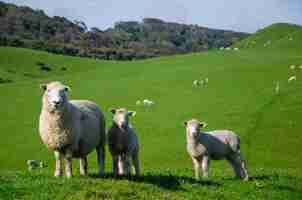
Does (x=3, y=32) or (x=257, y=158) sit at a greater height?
(x=3, y=32)

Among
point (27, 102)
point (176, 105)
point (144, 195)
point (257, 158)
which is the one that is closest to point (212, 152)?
point (144, 195)

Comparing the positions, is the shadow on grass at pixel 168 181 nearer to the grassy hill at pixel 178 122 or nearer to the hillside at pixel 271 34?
the grassy hill at pixel 178 122

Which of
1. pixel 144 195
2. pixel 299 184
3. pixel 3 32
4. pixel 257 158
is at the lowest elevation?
pixel 257 158

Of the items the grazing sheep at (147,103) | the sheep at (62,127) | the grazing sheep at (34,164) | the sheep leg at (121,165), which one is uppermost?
the sheep at (62,127)

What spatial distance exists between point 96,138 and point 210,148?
4387 mm

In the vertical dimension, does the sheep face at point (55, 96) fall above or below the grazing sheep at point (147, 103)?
above

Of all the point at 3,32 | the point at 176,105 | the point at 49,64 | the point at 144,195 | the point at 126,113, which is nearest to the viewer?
the point at 144,195

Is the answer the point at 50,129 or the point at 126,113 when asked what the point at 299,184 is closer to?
the point at 126,113

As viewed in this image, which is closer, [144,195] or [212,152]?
[144,195]

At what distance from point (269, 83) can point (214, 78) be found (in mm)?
7840

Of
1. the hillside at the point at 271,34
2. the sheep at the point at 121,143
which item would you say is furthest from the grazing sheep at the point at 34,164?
the hillside at the point at 271,34

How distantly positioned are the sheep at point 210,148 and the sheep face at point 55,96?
5.22 m

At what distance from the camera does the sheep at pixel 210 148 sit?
15.0 m

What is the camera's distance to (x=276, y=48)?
3841 inches
